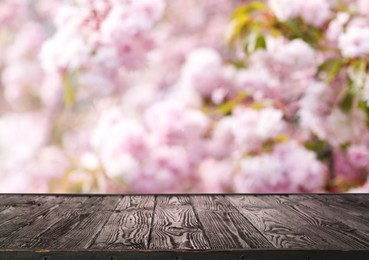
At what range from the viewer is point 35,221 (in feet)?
4.42

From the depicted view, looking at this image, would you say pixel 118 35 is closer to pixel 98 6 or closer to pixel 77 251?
pixel 98 6

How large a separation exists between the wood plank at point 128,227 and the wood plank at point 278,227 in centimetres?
22

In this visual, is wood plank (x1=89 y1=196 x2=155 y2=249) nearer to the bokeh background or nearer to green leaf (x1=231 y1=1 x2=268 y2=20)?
the bokeh background

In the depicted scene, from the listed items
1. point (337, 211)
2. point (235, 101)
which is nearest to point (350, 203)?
point (337, 211)

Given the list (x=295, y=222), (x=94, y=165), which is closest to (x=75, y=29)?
(x=94, y=165)

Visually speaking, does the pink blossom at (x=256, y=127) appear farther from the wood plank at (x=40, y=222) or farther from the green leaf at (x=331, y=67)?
the wood plank at (x=40, y=222)

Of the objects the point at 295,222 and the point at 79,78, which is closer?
the point at 295,222

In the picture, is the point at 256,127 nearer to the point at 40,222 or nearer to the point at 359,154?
the point at 359,154

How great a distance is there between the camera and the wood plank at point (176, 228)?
3.48 ft

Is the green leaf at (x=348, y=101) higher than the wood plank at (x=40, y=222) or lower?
higher

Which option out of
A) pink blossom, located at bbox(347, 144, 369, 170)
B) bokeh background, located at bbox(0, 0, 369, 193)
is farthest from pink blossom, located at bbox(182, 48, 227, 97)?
pink blossom, located at bbox(347, 144, 369, 170)

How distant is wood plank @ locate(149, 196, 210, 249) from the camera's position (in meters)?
1.06

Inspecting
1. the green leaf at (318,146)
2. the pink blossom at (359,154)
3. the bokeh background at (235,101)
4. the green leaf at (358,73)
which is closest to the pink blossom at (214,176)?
the bokeh background at (235,101)

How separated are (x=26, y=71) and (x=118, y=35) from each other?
0.75 meters
